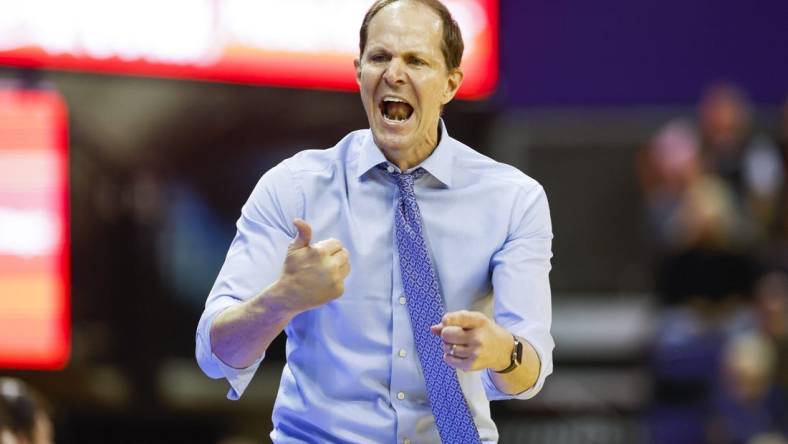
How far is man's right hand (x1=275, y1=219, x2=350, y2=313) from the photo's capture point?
1986 mm

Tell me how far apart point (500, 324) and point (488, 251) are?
15 centimetres

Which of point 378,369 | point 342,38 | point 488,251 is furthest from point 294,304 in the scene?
point 342,38

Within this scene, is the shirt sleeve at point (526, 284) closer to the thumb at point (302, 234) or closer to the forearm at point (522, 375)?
the forearm at point (522, 375)

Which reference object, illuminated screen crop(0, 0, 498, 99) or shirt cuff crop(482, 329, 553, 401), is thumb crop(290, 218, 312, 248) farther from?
illuminated screen crop(0, 0, 498, 99)

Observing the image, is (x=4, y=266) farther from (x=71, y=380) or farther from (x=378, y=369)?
(x=378, y=369)

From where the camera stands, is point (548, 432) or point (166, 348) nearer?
point (166, 348)

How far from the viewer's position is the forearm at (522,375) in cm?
213

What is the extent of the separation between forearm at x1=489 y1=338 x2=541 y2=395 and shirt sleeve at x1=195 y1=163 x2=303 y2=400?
42cm

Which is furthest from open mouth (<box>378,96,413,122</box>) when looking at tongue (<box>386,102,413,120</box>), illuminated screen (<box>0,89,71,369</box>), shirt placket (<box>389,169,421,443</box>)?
illuminated screen (<box>0,89,71,369</box>)

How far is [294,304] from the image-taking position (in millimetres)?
2012

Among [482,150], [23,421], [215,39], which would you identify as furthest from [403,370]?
[482,150]

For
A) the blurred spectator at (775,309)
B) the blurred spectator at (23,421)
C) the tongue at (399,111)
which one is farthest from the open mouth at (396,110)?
the blurred spectator at (775,309)

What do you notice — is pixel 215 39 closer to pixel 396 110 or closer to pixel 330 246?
pixel 396 110

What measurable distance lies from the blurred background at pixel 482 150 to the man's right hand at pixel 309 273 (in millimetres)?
3688
